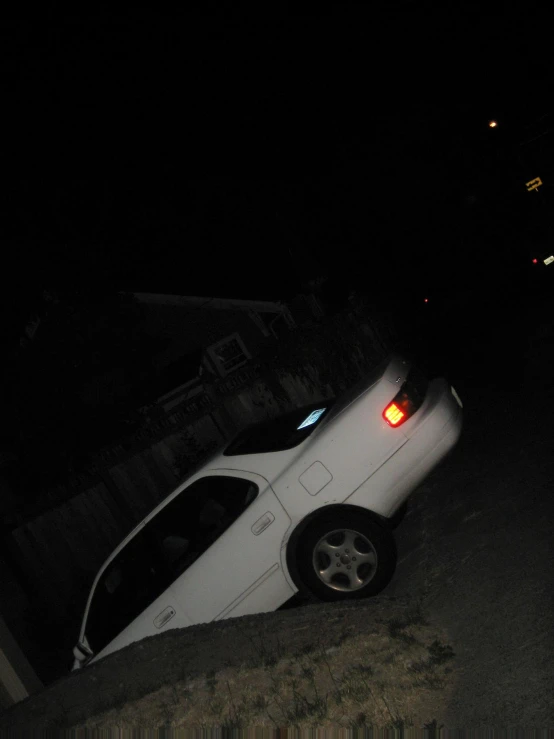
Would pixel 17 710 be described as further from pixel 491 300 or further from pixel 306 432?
pixel 491 300

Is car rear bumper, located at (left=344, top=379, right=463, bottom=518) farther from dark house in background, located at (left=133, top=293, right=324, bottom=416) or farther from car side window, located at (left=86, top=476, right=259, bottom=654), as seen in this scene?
dark house in background, located at (left=133, top=293, right=324, bottom=416)

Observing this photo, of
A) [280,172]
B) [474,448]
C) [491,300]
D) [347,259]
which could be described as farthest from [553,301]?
[280,172]

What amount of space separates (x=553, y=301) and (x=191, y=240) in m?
15.4

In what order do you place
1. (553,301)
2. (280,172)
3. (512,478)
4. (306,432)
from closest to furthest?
(306,432)
(512,478)
(553,301)
(280,172)

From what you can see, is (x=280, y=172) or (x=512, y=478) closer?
(x=512, y=478)

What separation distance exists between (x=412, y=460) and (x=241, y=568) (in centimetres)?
157

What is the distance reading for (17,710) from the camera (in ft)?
17.6

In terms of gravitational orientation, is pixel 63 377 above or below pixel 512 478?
above

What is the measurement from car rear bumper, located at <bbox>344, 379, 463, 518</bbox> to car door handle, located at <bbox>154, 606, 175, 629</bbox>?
162cm

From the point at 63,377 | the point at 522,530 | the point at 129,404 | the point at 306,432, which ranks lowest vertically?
the point at 522,530

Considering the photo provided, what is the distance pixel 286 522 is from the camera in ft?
19.8

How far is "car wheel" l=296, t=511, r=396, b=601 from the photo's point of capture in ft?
19.5

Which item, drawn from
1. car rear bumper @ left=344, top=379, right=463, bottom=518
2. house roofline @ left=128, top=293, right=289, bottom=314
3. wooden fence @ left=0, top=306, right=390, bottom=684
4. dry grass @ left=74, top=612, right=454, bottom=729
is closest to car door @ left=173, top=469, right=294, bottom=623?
car rear bumper @ left=344, top=379, right=463, bottom=518

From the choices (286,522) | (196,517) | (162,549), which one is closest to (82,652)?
(162,549)
